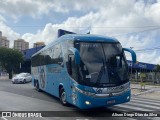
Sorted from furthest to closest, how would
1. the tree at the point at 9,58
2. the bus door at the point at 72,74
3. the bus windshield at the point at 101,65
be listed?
the tree at the point at 9,58 < the bus door at the point at 72,74 < the bus windshield at the point at 101,65

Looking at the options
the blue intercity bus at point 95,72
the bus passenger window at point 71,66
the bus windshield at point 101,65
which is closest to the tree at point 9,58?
the blue intercity bus at point 95,72

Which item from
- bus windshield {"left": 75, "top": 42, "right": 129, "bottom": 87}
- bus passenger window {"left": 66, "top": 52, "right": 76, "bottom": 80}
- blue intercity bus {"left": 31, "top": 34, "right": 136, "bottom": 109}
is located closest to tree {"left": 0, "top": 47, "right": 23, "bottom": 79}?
blue intercity bus {"left": 31, "top": 34, "right": 136, "bottom": 109}

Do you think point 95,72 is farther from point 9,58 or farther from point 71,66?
point 9,58

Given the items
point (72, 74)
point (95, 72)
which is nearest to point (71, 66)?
point (72, 74)

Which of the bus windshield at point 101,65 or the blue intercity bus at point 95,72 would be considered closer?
the blue intercity bus at point 95,72

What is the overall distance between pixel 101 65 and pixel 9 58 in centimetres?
5319

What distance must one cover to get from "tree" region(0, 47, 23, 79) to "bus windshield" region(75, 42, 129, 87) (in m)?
52.2

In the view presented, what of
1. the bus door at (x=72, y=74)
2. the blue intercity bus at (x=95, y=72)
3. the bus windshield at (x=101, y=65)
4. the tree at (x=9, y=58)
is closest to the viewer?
the blue intercity bus at (x=95, y=72)

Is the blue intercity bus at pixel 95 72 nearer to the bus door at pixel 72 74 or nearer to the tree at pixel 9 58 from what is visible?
the bus door at pixel 72 74

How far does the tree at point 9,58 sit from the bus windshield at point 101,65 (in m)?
52.2

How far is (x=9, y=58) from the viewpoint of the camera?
2463 inches

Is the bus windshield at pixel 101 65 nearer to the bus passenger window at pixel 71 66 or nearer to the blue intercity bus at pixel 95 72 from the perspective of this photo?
the blue intercity bus at pixel 95 72

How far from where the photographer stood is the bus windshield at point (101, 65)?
11.7 meters

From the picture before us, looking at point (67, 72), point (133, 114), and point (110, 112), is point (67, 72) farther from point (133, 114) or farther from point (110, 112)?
point (133, 114)
